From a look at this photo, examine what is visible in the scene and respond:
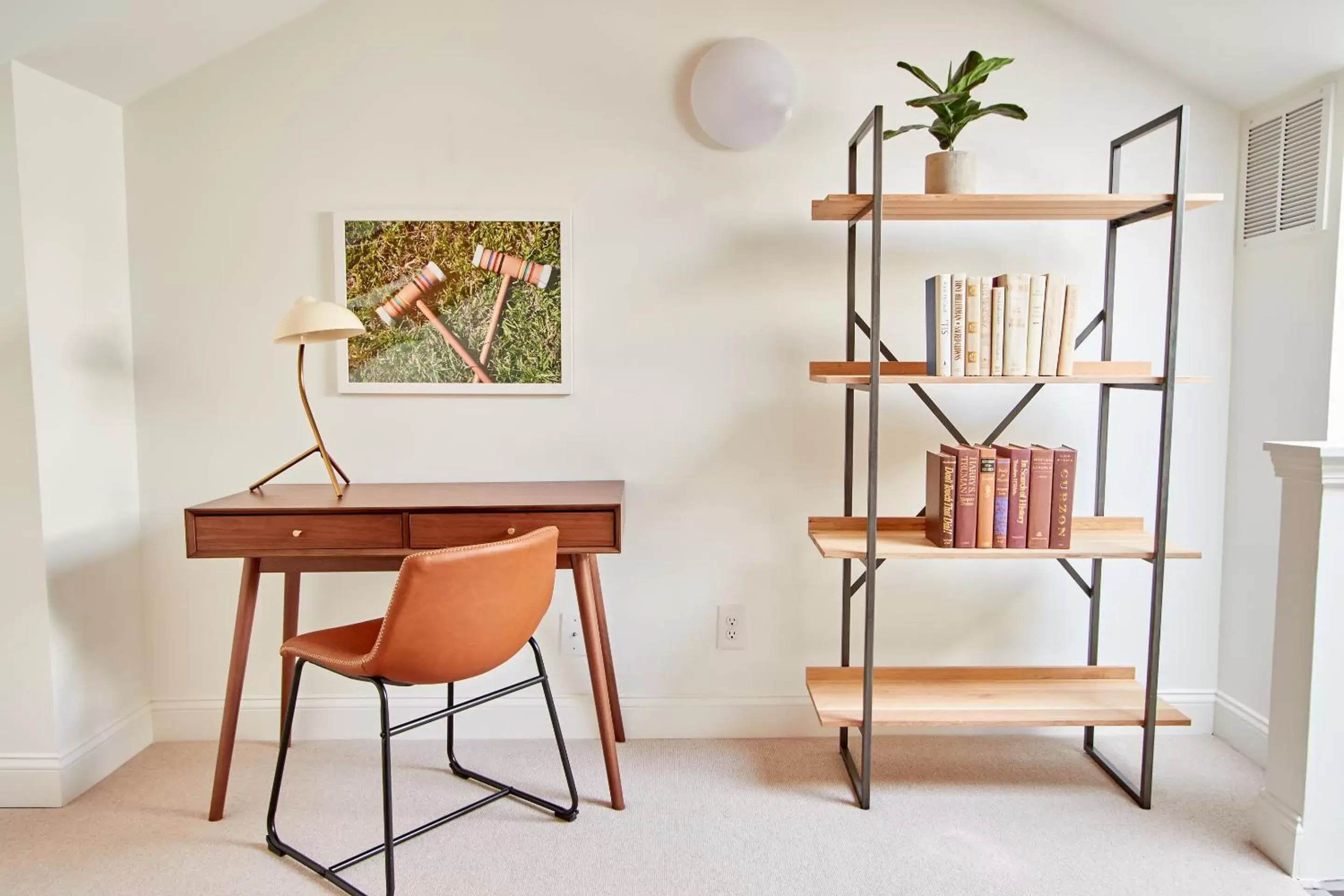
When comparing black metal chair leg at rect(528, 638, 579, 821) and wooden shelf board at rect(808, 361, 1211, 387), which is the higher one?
wooden shelf board at rect(808, 361, 1211, 387)

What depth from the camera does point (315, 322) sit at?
214 cm

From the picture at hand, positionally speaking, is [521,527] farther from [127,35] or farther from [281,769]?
[127,35]

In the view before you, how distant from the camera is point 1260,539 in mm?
2443

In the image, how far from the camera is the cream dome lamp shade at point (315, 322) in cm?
213

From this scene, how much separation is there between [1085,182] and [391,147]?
6.84ft

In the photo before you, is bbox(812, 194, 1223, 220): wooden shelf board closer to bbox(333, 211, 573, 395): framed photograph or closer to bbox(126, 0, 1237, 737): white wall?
bbox(126, 0, 1237, 737): white wall

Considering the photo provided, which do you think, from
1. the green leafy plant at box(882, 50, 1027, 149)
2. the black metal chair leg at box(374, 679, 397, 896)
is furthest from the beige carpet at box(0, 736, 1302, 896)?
the green leafy plant at box(882, 50, 1027, 149)

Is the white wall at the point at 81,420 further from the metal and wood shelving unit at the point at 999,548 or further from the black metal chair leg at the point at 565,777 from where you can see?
the metal and wood shelving unit at the point at 999,548

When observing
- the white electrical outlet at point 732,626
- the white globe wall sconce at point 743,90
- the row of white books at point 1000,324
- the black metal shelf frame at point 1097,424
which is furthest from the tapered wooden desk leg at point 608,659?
the white globe wall sconce at point 743,90

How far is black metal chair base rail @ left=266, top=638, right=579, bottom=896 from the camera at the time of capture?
68.2 inches

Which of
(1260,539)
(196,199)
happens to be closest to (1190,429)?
(1260,539)

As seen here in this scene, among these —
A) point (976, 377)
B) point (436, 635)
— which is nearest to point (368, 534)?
point (436, 635)

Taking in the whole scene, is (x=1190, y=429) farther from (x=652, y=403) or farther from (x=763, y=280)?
(x=652, y=403)

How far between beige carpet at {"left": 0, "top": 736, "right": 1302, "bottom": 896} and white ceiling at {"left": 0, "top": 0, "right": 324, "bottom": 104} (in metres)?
1.95
